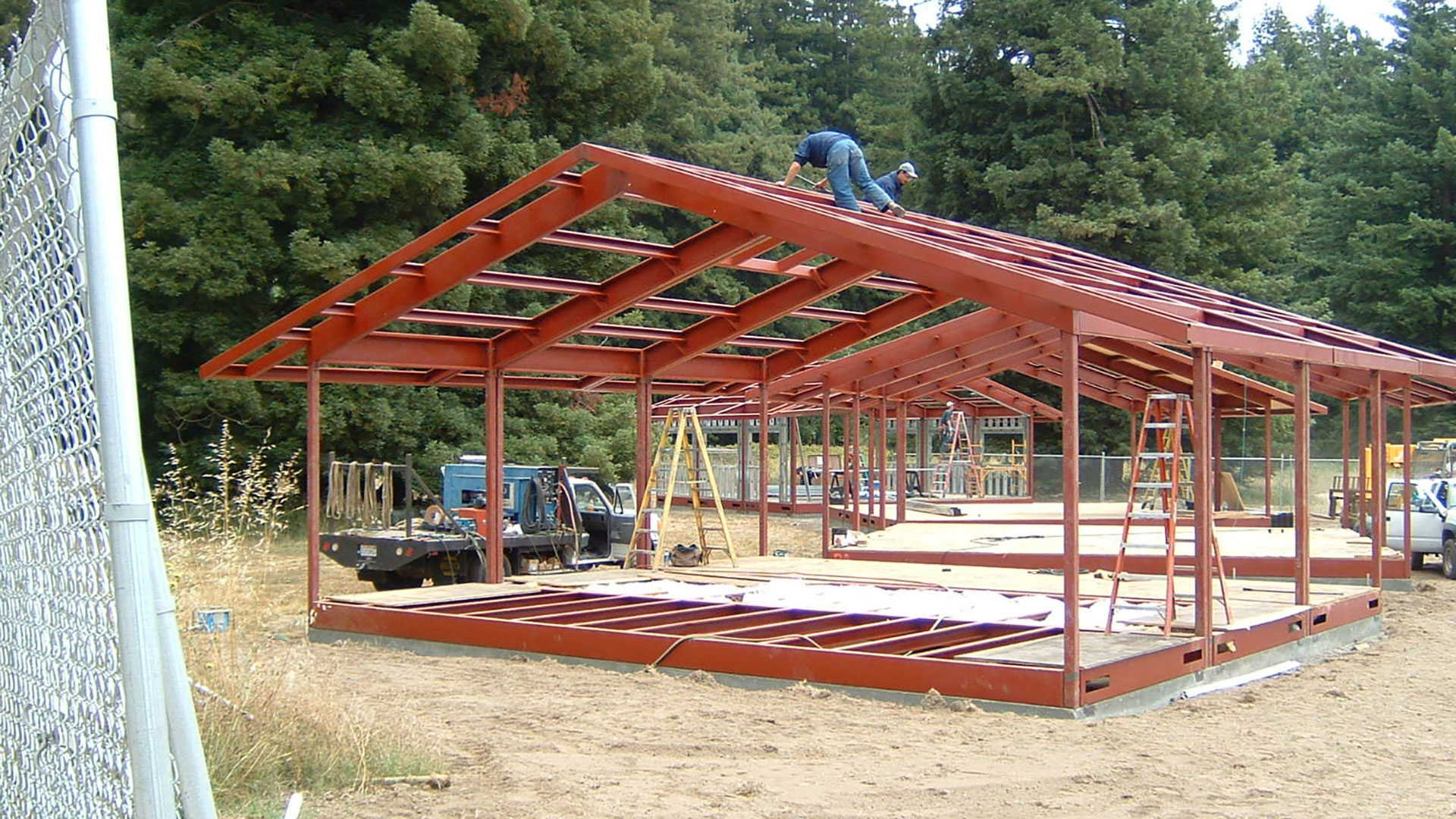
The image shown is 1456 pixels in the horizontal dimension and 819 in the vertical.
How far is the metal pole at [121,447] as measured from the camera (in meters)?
3.02

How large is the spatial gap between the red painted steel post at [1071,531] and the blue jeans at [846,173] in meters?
3.65

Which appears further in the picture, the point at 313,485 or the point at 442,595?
the point at 442,595

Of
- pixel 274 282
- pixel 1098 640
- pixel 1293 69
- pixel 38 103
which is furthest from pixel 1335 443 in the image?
pixel 38 103

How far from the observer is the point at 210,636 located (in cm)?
768

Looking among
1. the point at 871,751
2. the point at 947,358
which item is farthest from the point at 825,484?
the point at 871,751

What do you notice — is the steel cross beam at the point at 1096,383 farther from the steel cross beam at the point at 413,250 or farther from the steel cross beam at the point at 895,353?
the steel cross beam at the point at 413,250

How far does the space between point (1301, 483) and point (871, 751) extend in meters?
6.22

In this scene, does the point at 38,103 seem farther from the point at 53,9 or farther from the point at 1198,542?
the point at 1198,542

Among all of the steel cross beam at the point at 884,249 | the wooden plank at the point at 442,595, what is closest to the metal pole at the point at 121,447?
the steel cross beam at the point at 884,249

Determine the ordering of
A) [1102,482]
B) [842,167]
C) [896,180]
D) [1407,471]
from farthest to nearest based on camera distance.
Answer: [1102,482] → [1407,471] → [896,180] → [842,167]

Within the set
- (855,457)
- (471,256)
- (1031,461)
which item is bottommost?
(1031,461)

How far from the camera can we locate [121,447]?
118 inches

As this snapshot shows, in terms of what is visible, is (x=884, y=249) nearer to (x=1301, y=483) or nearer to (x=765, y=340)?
(x=1301, y=483)

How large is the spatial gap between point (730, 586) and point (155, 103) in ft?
58.3
